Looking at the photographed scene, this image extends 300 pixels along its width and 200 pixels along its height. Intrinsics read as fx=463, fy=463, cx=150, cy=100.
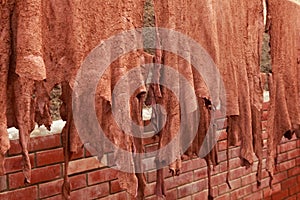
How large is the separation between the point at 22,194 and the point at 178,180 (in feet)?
3.21

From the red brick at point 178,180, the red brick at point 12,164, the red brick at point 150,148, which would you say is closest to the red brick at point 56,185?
the red brick at point 12,164

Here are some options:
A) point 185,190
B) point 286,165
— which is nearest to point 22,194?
point 185,190

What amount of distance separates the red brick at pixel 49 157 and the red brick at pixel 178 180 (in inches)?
28.2

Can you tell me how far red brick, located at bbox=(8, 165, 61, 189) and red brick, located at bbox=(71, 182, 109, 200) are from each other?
12 centimetres

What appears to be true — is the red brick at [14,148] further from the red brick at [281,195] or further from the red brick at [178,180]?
the red brick at [281,195]

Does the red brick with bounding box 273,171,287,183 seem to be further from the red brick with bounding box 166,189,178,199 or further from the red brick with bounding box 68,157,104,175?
the red brick with bounding box 68,157,104,175

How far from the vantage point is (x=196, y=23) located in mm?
1297

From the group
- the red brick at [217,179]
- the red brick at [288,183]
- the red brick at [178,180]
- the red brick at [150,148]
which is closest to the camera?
the red brick at [150,148]

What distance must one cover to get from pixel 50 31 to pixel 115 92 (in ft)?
0.65

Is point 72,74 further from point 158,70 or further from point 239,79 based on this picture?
point 239,79

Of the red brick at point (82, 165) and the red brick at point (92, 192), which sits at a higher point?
the red brick at point (82, 165)

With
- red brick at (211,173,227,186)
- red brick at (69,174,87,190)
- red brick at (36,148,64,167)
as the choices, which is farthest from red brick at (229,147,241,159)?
red brick at (36,148,64,167)

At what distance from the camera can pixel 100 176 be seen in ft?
6.63

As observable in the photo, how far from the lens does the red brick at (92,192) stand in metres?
1.89
